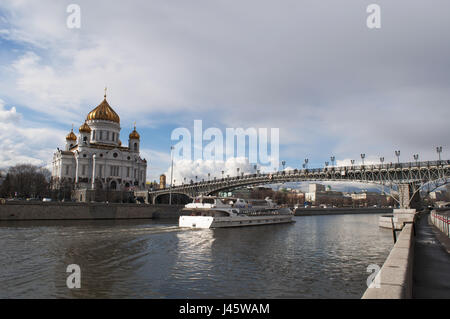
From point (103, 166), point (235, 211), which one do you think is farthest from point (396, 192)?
point (103, 166)

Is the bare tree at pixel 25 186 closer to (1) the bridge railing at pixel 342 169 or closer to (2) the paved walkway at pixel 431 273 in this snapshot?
(1) the bridge railing at pixel 342 169

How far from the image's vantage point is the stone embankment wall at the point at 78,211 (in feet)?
119

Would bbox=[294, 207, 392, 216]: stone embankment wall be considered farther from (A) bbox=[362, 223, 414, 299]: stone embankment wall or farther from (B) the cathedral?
(A) bbox=[362, 223, 414, 299]: stone embankment wall

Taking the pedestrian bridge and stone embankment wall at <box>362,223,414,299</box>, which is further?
the pedestrian bridge

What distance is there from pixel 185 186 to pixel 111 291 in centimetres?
6131

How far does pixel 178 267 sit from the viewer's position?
14586 millimetres

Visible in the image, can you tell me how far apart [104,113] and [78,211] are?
1984 inches

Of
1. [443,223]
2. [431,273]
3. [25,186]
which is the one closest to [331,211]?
[443,223]

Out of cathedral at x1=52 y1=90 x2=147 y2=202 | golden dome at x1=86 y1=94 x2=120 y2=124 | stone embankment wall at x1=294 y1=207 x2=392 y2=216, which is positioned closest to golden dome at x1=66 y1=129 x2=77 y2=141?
cathedral at x1=52 y1=90 x2=147 y2=202

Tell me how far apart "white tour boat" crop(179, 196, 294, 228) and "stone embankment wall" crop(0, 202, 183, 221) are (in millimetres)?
13111

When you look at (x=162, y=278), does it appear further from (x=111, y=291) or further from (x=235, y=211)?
(x=235, y=211)

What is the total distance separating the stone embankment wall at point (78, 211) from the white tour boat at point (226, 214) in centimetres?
1311

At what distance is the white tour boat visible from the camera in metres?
32.3

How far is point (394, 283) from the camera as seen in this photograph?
5.71 m
